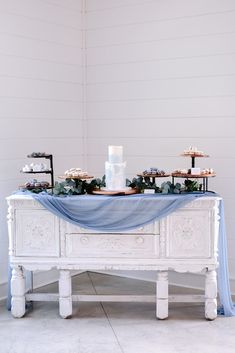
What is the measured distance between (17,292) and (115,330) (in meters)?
0.80

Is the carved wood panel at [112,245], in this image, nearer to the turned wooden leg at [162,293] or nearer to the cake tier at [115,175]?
the turned wooden leg at [162,293]

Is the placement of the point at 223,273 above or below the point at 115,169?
below

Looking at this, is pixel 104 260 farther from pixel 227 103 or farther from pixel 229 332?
pixel 227 103

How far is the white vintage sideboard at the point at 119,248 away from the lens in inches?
150

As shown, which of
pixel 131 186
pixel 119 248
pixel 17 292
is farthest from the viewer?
pixel 131 186

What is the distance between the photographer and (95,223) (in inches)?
151

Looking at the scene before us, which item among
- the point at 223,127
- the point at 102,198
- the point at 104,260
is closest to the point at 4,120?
the point at 102,198

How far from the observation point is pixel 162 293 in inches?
153

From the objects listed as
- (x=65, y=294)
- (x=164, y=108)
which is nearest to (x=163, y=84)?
(x=164, y=108)

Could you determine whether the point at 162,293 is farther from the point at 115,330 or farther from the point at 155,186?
the point at 155,186

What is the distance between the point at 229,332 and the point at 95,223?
4.00ft

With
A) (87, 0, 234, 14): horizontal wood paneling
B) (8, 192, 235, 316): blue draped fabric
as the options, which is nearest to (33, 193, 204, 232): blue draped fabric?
(8, 192, 235, 316): blue draped fabric

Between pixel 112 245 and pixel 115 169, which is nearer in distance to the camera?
pixel 112 245

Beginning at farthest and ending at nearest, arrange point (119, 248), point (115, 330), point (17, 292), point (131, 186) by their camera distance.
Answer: point (131, 186) < point (17, 292) < point (119, 248) < point (115, 330)
